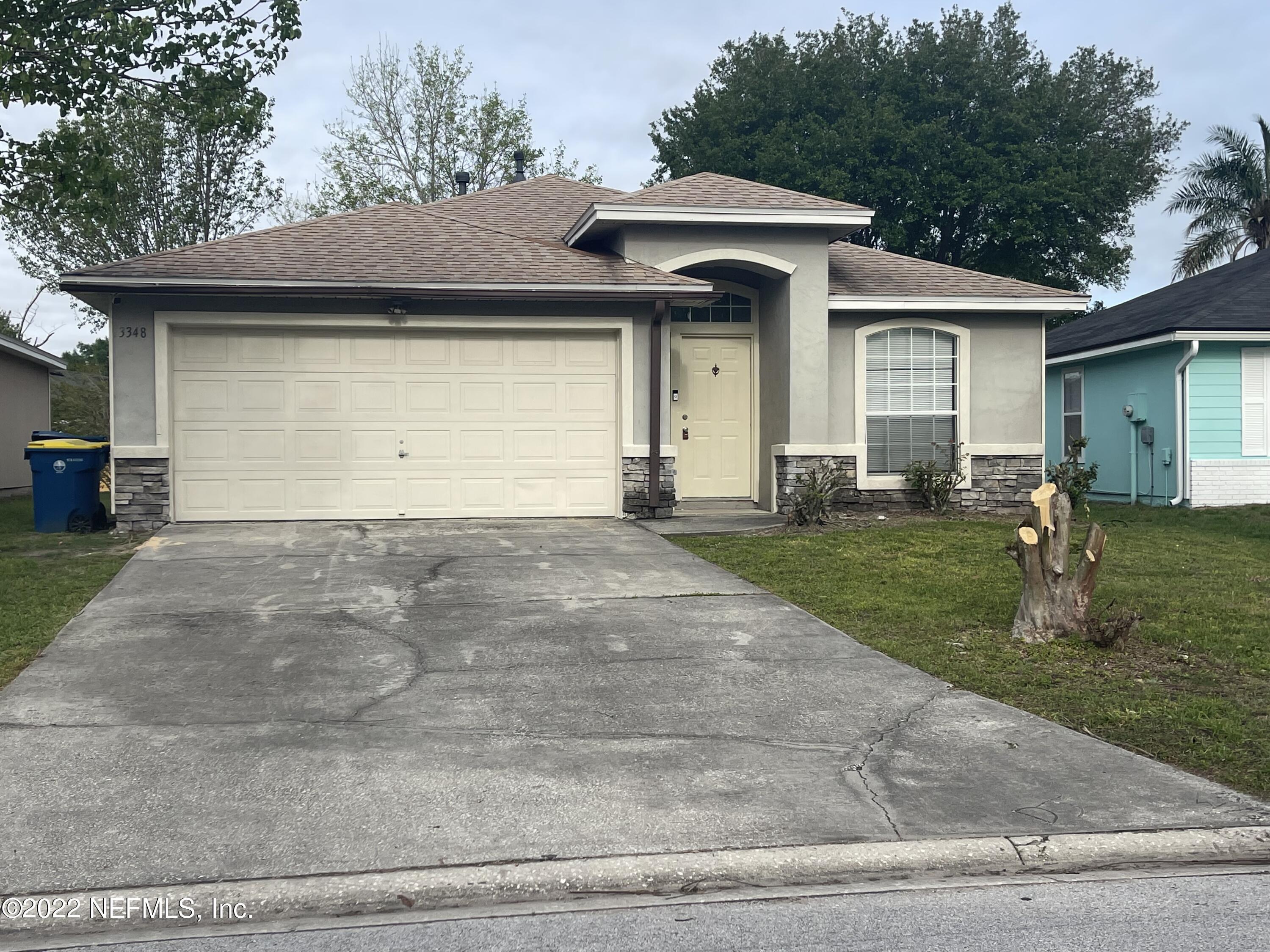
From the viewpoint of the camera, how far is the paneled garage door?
42.3 feet

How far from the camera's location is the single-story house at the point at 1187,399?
1664 centimetres

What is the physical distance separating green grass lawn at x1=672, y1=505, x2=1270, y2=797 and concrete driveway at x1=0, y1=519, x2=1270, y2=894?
1.18 ft

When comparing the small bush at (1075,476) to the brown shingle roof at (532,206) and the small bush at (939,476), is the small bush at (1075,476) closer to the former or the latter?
the small bush at (939,476)

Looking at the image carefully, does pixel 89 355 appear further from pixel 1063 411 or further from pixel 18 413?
pixel 1063 411

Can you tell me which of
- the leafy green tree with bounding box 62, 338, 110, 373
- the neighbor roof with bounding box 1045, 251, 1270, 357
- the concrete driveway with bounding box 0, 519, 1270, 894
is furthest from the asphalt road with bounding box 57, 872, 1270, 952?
the leafy green tree with bounding box 62, 338, 110, 373

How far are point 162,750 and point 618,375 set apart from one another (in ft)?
30.4

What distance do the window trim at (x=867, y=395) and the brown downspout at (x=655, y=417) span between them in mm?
2904

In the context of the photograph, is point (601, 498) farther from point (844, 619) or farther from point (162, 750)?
point (162, 750)

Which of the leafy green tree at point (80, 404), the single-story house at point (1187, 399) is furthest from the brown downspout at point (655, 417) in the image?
the leafy green tree at point (80, 404)

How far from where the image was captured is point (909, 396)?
14938 millimetres

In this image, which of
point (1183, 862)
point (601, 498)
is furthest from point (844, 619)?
point (601, 498)

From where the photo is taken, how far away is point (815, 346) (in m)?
14.1

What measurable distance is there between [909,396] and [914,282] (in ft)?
5.33

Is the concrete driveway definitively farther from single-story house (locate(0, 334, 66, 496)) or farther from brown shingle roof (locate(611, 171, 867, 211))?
single-story house (locate(0, 334, 66, 496))
